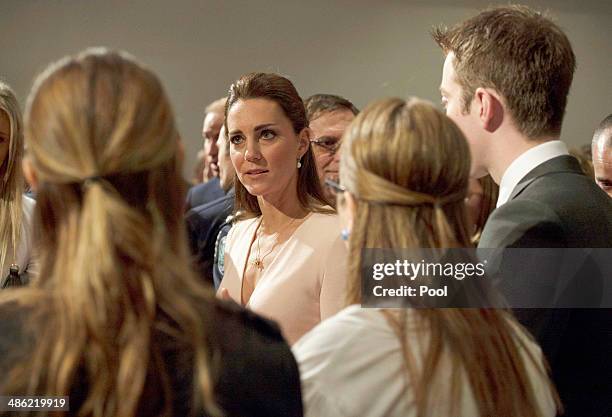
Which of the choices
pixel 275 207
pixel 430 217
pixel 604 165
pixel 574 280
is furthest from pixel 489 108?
pixel 604 165

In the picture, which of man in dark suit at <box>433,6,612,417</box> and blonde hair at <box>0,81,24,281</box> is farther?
blonde hair at <box>0,81,24,281</box>

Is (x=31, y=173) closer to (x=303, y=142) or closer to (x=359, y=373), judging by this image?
(x=359, y=373)

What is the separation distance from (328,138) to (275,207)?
625 millimetres

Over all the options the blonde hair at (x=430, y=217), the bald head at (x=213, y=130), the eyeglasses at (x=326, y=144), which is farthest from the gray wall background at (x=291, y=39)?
the blonde hair at (x=430, y=217)

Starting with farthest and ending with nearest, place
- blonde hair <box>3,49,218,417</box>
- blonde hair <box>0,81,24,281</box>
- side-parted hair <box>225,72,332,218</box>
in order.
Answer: side-parted hair <box>225,72,332,218</box>
blonde hair <box>0,81,24,281</box>
blonde hair <box>3,49,218,417</box>

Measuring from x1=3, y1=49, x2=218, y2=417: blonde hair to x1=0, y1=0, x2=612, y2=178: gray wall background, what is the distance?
2.75m

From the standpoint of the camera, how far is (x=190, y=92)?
12.4 ft

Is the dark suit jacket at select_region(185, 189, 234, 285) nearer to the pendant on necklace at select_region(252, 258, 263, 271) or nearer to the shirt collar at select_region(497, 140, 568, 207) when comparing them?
the pendant on necklace at select_region(252, 258, 263, 271)

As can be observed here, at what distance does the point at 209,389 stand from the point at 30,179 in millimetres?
314

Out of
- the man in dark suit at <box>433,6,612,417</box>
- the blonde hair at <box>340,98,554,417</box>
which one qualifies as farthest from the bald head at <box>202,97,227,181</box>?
the blonde hair at <box>340,98,554,417</box>

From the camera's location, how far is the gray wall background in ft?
11.7

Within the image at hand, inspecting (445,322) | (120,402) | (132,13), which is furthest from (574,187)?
(132,13)

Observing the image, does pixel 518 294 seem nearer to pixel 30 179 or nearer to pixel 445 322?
pixel 445 322

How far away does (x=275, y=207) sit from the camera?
187 centimetres
